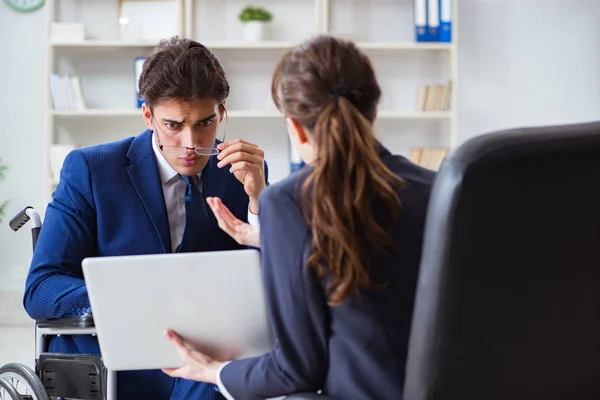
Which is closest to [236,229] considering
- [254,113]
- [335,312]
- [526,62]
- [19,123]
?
[335,312]

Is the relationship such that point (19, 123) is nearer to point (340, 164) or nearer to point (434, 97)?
point (434, 97)

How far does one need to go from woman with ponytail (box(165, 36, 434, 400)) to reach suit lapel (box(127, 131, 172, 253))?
0.76m

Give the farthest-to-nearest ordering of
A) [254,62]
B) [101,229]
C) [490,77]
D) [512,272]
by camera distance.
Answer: [490,77] < [254,62] < [101,229] < [512,272]

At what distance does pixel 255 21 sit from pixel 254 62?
0.92 ft

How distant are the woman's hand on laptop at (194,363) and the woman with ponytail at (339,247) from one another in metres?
0.10

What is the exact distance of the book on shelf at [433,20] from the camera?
5027mm

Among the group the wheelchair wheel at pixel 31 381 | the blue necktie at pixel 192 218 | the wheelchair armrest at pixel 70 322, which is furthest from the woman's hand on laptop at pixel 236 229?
the wheelchair wheel at pixel 31 381

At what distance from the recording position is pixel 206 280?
137 centimetres

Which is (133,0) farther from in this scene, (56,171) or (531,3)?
(531,3)

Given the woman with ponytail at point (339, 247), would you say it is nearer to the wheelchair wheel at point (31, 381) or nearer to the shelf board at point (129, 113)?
the wheelchair wheel at point (31, 381)

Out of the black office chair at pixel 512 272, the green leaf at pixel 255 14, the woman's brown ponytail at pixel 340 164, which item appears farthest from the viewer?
the green leaf at pixel 255 14

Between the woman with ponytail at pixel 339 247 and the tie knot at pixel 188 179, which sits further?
the tie knot at pixel 188 179

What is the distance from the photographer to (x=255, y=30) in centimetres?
509

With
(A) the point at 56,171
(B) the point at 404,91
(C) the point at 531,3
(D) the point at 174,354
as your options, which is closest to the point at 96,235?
(D) the point at 174,354
